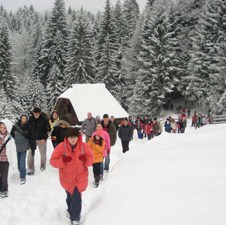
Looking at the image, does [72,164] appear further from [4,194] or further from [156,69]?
[156,69]

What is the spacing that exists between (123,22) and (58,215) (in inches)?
2001

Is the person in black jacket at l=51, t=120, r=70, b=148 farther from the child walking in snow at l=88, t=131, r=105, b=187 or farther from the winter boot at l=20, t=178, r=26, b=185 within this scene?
the winter boot at l=20, t=178, r=26, b=185

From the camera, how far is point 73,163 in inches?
209

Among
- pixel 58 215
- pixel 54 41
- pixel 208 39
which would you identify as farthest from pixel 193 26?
pixel 58 215

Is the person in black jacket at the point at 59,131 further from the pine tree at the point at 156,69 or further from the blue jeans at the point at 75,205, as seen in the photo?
the pine tree at the point at 156,69

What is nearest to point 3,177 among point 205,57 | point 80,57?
point 205,57

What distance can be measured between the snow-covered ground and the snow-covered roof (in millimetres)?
20746

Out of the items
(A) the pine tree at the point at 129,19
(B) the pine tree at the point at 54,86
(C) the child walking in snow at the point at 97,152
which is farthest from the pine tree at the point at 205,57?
(C) the child walking in snow at the point at 97,152

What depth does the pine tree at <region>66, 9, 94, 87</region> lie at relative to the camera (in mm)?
45812

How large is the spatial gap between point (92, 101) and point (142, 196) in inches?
995

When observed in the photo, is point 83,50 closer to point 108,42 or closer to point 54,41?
point 108,42

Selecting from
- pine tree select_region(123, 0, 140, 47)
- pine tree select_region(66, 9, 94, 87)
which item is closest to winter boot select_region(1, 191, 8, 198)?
pine tree select_region(66, 9, 94, 87)

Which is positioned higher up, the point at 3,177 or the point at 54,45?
the point at 54,45

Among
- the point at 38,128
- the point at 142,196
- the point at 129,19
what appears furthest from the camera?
the point at 129,19
